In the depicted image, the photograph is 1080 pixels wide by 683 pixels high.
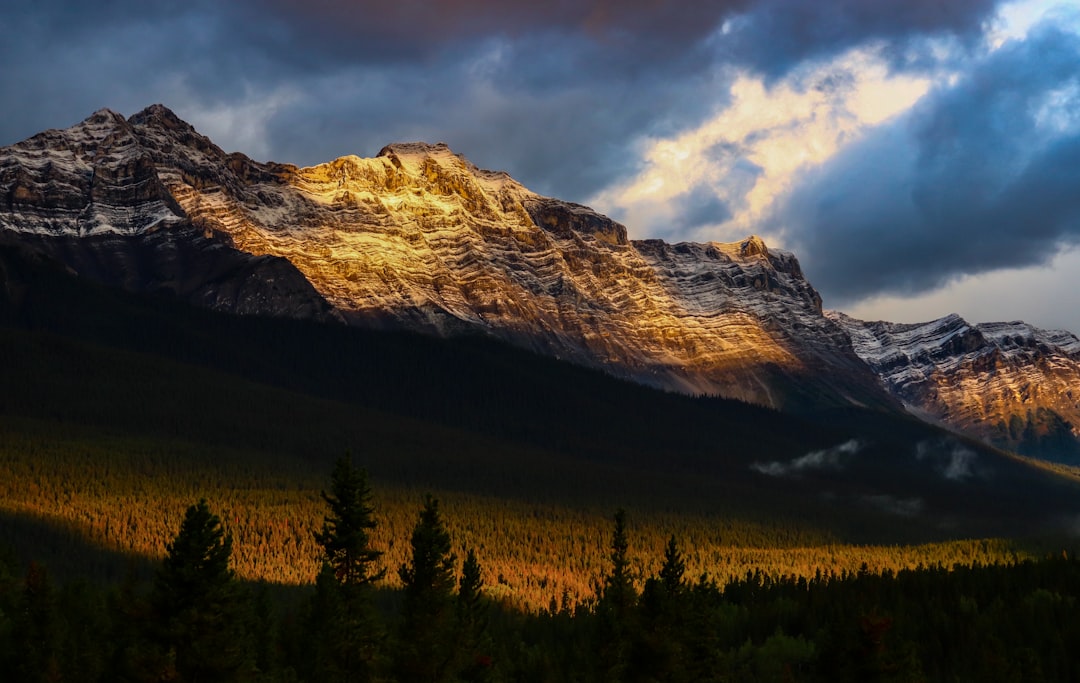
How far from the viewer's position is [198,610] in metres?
63.0

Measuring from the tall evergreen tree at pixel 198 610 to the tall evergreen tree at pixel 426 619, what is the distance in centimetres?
1385

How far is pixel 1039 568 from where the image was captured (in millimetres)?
179500

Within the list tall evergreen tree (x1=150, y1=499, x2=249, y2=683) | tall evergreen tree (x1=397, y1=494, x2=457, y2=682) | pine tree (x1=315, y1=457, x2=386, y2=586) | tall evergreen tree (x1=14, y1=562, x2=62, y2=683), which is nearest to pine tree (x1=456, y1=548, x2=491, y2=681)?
tall evergreen tree (x1=397, y1=494, x2=457, y2=682)

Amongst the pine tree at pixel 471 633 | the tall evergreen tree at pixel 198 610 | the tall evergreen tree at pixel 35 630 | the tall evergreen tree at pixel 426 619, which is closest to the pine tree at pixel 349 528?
the tall evergreen tree at pixel 426 619

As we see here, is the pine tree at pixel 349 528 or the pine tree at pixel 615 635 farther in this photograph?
the pine tree at pixel 615 635

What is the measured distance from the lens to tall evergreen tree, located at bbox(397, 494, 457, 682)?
76375mm

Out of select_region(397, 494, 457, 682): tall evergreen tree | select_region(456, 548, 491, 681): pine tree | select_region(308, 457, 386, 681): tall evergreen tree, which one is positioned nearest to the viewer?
select_region(308, 457, 386, 681): tall evergreen tree

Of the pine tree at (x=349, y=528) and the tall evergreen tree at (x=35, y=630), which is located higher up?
the pine tree at (x=349, y=528)

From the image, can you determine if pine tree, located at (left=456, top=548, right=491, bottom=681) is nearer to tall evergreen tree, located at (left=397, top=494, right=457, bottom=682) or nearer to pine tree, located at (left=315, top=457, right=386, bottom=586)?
tall evergreen tree, located at (left=397, top=494, right=457, bottom=682)

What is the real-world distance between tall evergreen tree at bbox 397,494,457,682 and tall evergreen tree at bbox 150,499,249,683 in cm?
1385

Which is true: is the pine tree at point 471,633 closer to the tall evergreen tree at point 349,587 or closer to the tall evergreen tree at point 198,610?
the tall evergreen tree at point 349,587

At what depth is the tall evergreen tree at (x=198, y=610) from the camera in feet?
205

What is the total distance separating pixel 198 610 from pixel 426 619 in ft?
53.6

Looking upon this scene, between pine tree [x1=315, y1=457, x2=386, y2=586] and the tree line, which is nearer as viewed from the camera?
the tree line
